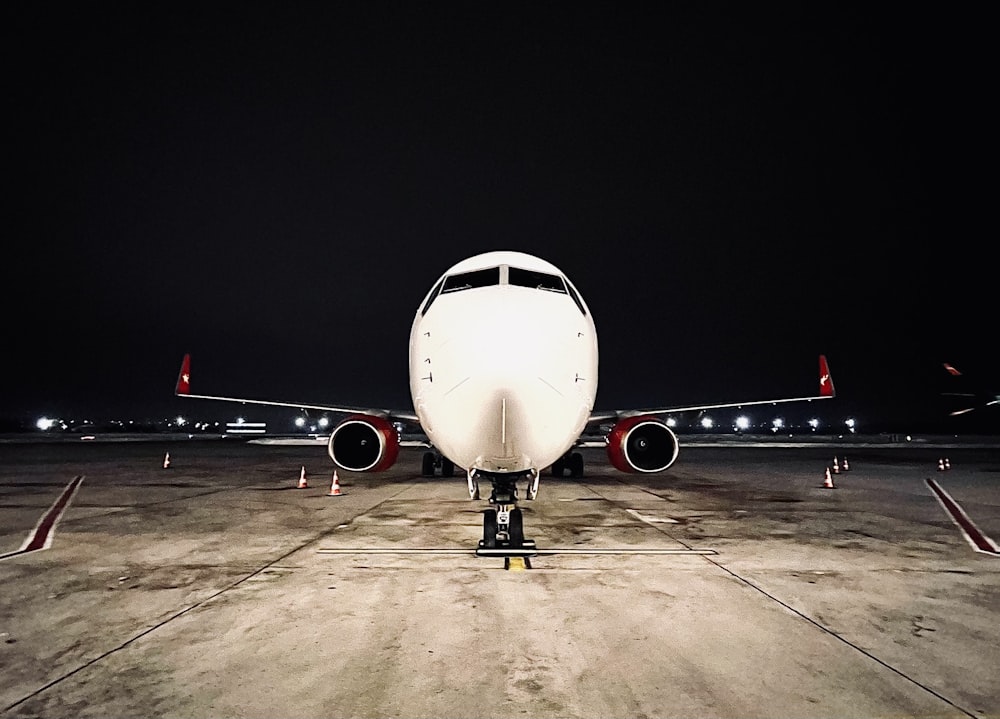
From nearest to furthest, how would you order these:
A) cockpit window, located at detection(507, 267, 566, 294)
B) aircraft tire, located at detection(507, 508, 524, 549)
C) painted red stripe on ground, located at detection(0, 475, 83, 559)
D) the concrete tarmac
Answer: the concrete tarmac
cockpit window, located at detection(507, 267, 566, 294)
aircraft tire, located at detection(507, 508, 524, 549)
painted red stripe on ground, located at detection(0, 475, 83, 559)

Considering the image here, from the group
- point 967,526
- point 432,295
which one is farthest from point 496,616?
point 967,526

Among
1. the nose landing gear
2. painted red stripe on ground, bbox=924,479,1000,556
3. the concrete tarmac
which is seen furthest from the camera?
painted red stripe on ground, bbox=924,479,1000,556

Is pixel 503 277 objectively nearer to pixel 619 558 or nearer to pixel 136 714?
pixel 619 558

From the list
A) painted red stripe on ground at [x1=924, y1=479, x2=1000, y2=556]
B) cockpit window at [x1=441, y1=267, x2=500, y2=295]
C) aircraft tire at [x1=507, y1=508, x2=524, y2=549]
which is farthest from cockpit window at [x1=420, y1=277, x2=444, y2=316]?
painted red stripe on ground at [x1=924, y1=479, x2=1000, y2=556]

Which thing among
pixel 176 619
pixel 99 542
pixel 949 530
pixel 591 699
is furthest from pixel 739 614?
pixel 99 542

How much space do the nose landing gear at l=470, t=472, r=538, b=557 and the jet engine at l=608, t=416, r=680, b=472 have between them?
1.74 m

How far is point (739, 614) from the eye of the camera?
5.14 meters

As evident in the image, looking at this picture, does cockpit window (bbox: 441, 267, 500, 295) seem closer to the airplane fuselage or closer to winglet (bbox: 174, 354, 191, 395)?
the airplane fuselage

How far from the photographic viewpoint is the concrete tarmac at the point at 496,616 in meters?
3.56

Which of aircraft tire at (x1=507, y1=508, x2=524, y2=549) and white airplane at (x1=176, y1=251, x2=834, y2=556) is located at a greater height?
white airplane at (x1=176, y1=251, x2=834, y2=556)

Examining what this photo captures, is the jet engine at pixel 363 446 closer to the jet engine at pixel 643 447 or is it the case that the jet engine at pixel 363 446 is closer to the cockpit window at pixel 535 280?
the jet engine at pixel 643 447

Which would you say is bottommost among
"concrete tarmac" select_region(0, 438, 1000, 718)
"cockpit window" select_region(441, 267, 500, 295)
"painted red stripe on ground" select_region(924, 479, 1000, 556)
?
"concrete tarmac" select_region(0, 438, 1000, 718)

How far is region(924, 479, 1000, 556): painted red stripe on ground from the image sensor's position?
26.6 feet

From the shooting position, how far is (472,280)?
619 cm
